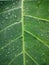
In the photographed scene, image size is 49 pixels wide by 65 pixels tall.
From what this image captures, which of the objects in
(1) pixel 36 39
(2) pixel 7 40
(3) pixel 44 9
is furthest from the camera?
(2) pixel 7 40

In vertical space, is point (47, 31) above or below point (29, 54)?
above

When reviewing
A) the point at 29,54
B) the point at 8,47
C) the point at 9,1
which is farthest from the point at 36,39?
the point at 9,1

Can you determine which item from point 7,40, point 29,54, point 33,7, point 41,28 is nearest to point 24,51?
point 29,54

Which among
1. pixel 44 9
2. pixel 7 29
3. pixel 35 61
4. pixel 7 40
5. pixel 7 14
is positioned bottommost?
pixel 35 61

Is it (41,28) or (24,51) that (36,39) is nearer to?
(41,28)

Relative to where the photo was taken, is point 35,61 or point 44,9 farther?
point 35,61

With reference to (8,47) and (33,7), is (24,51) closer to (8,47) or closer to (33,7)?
(8,47)

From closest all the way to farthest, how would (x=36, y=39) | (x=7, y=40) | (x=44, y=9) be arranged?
(x=44, y=9), (x=36, y=39), (x=7, y=40)
